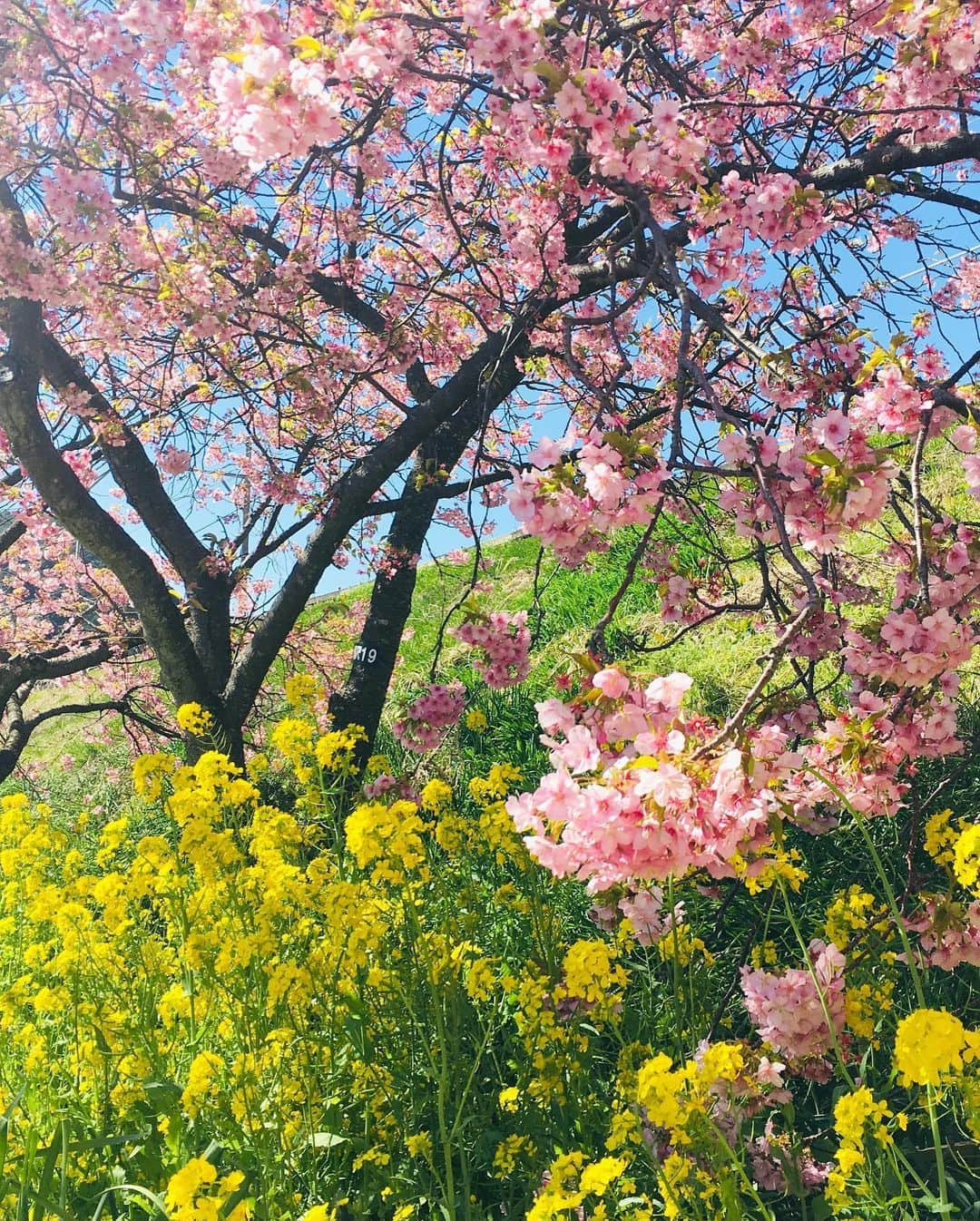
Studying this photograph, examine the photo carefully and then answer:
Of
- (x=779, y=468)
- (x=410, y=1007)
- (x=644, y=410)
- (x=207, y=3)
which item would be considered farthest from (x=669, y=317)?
(x=410, y=1007)

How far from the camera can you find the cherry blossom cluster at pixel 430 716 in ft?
14.5

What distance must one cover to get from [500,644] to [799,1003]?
70.0 inches

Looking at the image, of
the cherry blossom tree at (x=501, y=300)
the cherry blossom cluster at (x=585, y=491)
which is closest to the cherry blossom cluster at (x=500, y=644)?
the cherry blossom tree at (x=501, y=300)

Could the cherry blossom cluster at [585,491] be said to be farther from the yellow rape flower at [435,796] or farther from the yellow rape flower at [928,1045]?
the yellow rape flower at [435,796]

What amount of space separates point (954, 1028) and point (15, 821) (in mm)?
3571

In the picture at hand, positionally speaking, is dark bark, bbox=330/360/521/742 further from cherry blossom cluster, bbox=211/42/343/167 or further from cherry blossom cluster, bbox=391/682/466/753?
cherry blossom cluster, bbox=211/42/343/167

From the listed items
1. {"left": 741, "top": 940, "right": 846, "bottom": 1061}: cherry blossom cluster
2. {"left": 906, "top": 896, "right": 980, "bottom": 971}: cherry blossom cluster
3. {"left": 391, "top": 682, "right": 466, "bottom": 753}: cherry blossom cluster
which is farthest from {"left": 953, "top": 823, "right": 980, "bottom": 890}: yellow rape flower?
{"left": 391, "top": 682, "right": 466, "bottom": 753}: cherry blossom cluster

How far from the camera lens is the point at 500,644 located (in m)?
3.85

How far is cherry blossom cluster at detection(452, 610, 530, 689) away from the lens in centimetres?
383

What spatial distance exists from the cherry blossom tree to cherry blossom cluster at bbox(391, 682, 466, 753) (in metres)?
0.66

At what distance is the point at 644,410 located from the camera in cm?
441

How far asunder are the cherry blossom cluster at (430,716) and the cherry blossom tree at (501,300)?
0.66 m

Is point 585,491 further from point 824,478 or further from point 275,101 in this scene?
point 275,101

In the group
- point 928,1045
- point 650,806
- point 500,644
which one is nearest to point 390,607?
point 500,644
